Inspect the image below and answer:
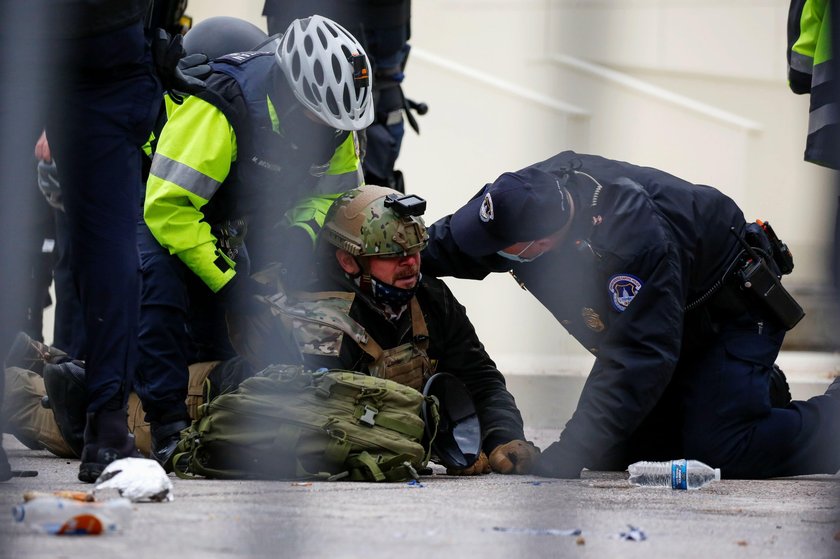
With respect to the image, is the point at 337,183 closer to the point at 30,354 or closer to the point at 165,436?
the point at 165,436

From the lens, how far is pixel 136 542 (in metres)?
2.34

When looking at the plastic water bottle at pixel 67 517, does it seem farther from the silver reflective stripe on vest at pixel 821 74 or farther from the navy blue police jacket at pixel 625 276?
the silver reflective stripe on vest at pixel 821 74

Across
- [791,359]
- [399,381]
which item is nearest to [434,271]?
[399,381]

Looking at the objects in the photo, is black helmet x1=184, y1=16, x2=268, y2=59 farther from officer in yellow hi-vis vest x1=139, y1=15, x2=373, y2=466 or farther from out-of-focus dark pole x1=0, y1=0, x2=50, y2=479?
out-of-focus dark pole x1=0, y1=0, x2=50, y2=479

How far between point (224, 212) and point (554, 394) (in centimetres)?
220

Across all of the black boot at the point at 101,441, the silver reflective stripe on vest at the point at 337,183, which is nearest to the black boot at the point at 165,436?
the black boot at the point at 101,441

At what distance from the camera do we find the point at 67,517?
244cm

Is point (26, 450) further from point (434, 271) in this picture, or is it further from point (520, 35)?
point (520, 35)

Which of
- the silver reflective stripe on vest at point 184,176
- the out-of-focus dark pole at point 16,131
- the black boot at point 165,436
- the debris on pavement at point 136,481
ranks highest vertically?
the out-of-focus dark pole at point 16,131

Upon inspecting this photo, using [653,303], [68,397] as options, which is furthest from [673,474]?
[68,397]

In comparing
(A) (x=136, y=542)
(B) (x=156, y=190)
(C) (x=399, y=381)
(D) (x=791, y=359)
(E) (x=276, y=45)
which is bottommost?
(D) (x=791, y=359)

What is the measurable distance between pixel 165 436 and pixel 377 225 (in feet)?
2.50

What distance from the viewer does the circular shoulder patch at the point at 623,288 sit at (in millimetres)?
3605

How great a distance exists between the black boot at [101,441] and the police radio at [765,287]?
163cm
